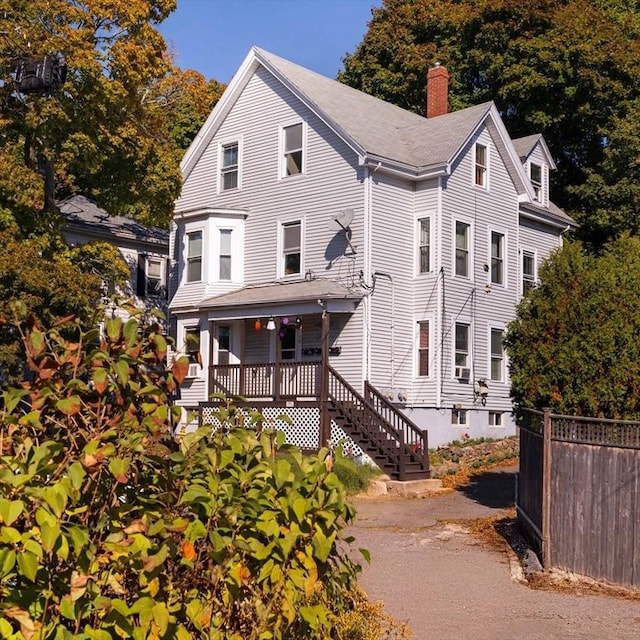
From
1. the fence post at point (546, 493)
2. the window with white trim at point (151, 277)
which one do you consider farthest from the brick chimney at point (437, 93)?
the fence post at point (546, 493)

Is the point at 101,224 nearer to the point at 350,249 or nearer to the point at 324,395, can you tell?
the point at 350,249

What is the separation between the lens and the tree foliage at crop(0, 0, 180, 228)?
81.9ft

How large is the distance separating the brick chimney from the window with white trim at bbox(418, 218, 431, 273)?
7355 millimetres

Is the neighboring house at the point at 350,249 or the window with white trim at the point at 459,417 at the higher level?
the neighboring house at the point at 350,249

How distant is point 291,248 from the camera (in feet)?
97.3

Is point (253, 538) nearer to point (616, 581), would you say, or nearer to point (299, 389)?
point (616, 581)

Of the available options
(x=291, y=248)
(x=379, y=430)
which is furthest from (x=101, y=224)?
(x=379, y=430)

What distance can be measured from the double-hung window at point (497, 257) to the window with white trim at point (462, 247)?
1664 millimetres

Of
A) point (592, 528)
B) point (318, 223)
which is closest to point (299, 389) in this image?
point (318, 223)

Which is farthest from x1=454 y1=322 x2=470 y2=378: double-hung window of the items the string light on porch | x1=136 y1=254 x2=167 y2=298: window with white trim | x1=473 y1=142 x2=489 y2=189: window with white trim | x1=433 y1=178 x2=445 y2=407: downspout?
x1=136 y1=254 x2=167 y2=298: window with white trim

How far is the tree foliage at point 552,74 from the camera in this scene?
128ft

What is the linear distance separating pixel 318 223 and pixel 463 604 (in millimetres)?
19334

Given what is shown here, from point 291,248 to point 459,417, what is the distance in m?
7.13

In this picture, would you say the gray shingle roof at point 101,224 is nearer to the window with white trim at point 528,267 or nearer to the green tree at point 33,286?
the green tree at point 33,286
